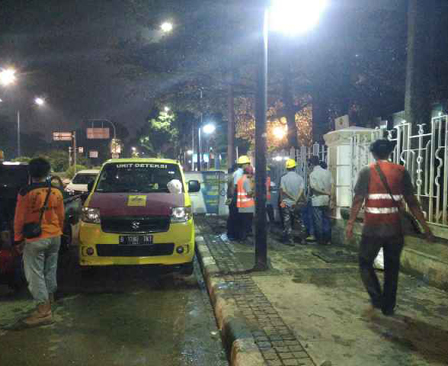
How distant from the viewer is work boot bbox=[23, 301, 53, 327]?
4.62 m

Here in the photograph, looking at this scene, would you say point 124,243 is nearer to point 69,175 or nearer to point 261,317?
point 261,317

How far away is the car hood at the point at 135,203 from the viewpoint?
6207mm

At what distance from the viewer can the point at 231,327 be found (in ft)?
13.7

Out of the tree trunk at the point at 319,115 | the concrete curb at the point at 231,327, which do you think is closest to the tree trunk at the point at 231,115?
the tree trunk at the point at 319,115

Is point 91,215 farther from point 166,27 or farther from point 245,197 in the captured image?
point 166,27

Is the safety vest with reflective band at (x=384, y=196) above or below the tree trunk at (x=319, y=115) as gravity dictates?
below

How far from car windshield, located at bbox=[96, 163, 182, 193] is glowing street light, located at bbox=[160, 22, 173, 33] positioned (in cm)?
963

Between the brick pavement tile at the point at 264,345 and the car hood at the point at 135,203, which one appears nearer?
the brick pavement tile at the point at 264,345

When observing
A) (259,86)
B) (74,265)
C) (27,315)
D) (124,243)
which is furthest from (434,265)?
(74,265)

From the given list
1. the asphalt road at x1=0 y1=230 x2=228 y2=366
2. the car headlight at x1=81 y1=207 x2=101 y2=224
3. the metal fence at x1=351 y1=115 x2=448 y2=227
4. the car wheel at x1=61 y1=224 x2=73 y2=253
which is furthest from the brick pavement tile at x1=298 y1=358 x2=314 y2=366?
the car wheel at x1=61 y1=224 x2=73 y2=253

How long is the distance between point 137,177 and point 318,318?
171 inches

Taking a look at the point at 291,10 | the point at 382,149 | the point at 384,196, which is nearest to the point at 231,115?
the point at 291,10

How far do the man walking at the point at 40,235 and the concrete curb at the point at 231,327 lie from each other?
1.90 metres

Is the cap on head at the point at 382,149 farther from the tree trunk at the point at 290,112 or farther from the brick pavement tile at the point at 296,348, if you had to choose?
the tree trunk at the point at 290,112
